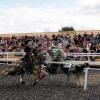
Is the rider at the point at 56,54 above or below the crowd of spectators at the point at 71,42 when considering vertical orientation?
above

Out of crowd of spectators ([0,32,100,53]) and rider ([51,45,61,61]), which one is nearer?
rider ([51,45,61,61])

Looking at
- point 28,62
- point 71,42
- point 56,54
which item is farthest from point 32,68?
point 71,42

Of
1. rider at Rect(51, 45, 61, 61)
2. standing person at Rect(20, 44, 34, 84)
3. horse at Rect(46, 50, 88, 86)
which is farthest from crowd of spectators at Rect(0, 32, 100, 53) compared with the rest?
standing person at Rect(20, 44, 34, 84)

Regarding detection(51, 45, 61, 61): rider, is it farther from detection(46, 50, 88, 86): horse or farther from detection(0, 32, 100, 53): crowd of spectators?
detection(0, 32, 100, 53): crowd of spectators

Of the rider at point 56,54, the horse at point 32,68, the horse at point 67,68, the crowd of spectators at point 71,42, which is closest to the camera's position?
the horse at point 32,68

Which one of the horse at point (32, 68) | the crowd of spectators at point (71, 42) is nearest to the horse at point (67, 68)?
the horse at point (32, 68)

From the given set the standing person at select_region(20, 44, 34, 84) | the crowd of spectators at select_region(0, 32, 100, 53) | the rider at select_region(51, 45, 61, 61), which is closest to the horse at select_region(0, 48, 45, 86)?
the standing person at select_region(20, 44, 34, 84)

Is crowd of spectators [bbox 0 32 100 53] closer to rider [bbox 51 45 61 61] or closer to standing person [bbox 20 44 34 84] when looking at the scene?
rider [bbox 51 45 61 61]

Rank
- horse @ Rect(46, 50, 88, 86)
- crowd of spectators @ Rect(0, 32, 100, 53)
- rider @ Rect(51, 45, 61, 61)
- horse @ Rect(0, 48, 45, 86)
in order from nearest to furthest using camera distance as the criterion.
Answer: horse @ Rect(0, 48, 45, 86) < horse @ Rect(46, 50, 88, 86) < rider @ Rect(51, 45, 61, 61) < crowd of spectators @ Rect(0, 32, 100, 53)

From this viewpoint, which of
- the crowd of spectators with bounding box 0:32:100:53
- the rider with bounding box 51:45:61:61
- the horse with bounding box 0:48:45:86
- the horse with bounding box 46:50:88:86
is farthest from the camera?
the crowd of spectators with bounding box 0:32:100:53

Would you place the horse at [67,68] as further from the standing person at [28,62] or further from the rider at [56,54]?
the standing person at [28,62]

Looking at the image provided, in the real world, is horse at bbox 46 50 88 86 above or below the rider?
below

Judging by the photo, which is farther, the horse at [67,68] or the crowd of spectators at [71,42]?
the crowd of spectators at [71,42]

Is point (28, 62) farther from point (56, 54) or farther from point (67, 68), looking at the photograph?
point (67, 68)
